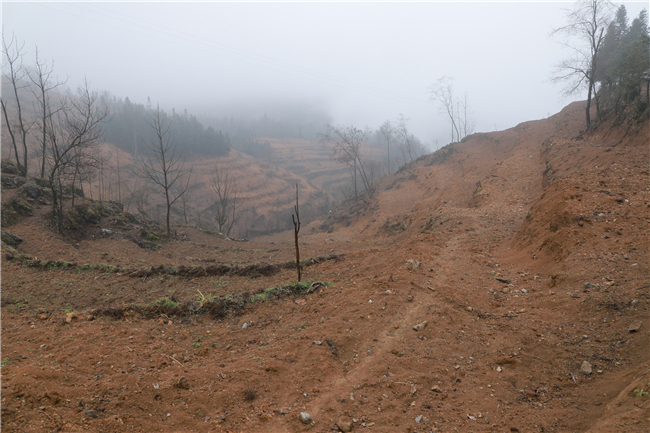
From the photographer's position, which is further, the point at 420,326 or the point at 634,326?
the point at 420,326

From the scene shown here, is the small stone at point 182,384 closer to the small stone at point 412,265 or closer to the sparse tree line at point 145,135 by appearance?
the small stone at point 412,265

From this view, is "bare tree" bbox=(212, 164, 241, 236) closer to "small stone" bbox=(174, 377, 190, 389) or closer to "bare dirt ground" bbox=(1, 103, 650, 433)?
"bare dirt ground" bbox=(1, 103, 650, 433)

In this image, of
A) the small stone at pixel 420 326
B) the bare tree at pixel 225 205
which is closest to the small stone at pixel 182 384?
the small stone at pixel 420 326

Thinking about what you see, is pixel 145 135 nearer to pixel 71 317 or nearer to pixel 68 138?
pixel 68 138

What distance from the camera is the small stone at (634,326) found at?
395 cm

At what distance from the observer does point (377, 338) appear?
196 inches

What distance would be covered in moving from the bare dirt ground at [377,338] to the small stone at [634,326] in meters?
0.03

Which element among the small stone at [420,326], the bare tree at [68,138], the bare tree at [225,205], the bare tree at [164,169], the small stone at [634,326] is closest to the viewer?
the small stone at [634,326]

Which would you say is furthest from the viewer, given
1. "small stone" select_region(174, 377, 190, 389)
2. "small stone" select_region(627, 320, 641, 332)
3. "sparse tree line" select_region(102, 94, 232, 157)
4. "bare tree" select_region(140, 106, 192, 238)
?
"sparse tree line" select_region(102, 94, 232, 157)

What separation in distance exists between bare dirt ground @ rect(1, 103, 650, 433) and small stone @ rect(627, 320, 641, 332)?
35mm

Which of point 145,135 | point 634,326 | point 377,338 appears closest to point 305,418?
point 377,338

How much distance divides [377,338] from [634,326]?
3.64 metres

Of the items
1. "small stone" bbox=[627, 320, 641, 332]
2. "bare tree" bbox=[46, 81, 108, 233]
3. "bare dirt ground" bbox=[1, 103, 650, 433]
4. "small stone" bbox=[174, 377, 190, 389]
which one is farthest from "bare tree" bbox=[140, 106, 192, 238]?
"small stone" bbox=[627, 320, 641, 332]

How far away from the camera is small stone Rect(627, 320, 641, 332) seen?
13.0 feet
